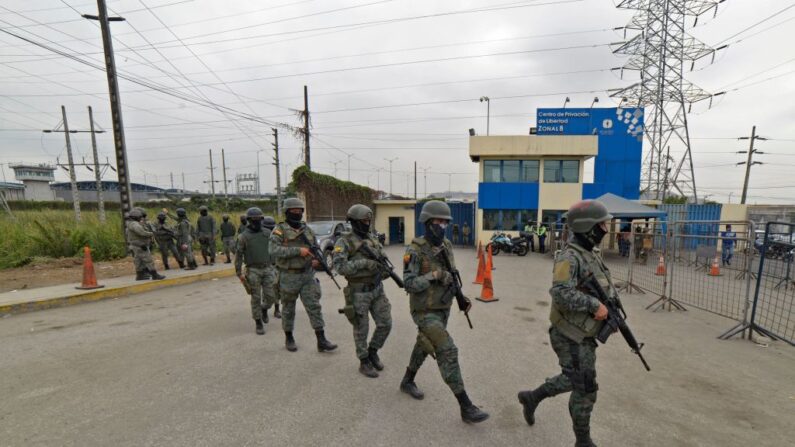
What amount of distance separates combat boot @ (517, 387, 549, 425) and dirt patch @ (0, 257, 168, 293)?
9.47 metres

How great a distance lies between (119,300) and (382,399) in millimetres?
6358

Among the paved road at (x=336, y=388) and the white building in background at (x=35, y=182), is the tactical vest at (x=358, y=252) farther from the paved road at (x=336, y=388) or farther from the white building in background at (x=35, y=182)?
the white building in background at (x=35, y=182)

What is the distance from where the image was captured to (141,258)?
763 centimetres

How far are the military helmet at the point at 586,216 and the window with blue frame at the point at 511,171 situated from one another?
53.5ft

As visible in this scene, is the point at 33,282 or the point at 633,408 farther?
the point at 33,282

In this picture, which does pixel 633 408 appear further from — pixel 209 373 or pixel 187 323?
pixel 187 323

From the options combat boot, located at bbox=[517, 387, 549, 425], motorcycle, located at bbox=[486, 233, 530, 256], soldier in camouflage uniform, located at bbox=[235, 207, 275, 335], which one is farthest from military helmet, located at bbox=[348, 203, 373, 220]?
motorcycle, located at bbox=[486, 233, 530, 256]

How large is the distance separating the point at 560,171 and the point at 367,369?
17.7 metres

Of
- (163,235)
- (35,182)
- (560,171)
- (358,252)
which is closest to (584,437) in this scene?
(358,252)

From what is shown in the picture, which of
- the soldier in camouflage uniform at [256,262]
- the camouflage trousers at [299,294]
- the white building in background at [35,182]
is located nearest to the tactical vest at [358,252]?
the camouflage trousers at [299,294]

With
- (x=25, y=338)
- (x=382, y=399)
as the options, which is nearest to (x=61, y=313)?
(x=25, y=338)

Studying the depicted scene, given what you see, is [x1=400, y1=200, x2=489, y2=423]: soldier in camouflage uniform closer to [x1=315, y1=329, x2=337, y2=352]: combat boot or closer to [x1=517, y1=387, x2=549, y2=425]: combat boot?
[x1=517, y1=387, x2=549, y2=425]: combat boot

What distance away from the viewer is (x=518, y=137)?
17672mm

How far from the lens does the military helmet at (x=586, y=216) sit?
8.14 feet
